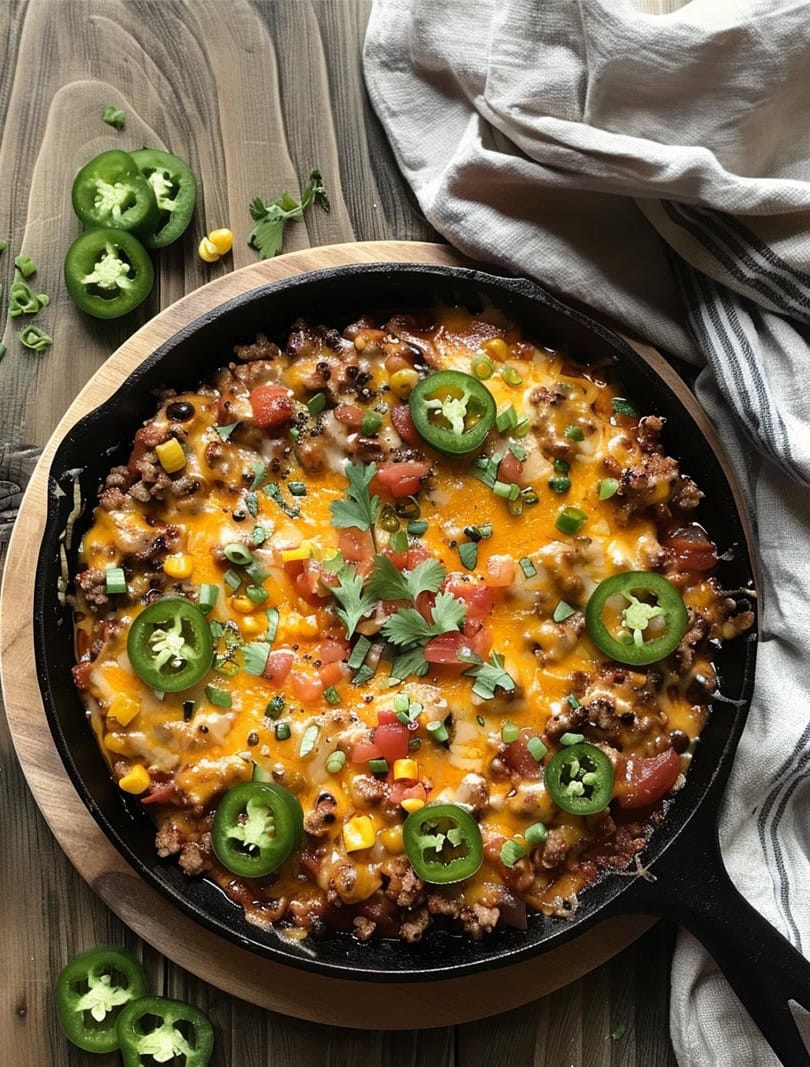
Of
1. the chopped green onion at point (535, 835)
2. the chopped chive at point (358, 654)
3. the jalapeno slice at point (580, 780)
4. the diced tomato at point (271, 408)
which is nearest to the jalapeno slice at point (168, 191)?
the diced tomato at point (271, 408)

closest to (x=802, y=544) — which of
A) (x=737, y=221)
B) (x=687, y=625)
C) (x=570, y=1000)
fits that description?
(x=687, y=625)

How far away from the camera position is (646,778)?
10.8ft

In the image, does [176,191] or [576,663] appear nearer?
[576,663]

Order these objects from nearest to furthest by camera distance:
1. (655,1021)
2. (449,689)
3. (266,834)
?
1. (266,834)
2. (449,689)
3. (655,1021)

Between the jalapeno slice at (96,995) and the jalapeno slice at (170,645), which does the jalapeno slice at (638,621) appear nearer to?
the jalapeno slice at (170,645)

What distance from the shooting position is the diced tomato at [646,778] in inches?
129

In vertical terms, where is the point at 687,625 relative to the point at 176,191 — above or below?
below

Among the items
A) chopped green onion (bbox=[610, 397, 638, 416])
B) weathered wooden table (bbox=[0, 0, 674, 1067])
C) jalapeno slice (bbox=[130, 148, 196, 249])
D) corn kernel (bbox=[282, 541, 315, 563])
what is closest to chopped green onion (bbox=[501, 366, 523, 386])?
chopped green onion (bbox=[610, 397, 638, 416])

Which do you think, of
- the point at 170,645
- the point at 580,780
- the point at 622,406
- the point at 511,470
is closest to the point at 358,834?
the point at 580,780

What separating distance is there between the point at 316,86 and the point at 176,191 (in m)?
0.63

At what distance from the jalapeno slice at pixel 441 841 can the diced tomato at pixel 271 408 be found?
127cm

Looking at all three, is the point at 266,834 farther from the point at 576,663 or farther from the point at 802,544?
the point at 802,544

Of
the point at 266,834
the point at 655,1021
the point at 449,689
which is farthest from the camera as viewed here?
the point at 655,1021

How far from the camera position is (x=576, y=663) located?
3322mm
